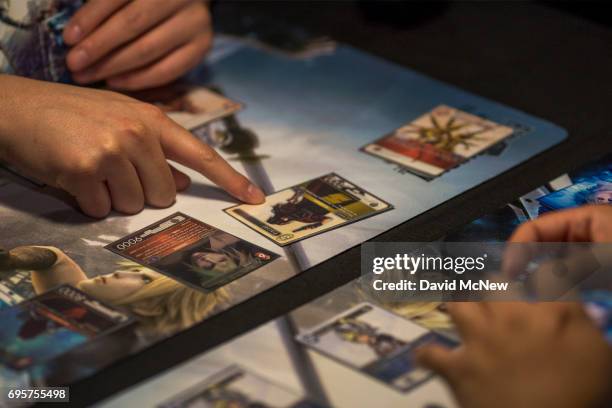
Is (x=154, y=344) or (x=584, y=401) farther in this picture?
(x=154, y=344)

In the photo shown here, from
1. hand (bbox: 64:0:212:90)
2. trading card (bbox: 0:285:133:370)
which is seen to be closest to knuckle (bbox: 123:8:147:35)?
hand (bbox: 64:0:212:90)

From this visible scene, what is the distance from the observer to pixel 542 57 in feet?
4.60

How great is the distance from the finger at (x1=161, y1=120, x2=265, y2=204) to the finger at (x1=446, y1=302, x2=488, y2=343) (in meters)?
0.33

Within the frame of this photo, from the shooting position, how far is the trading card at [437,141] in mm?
1116

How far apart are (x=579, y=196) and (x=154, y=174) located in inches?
20.4

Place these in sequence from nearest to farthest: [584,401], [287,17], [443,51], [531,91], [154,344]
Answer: [584,401] → [154,344] → [531,91] → [443,51] → [287,17]

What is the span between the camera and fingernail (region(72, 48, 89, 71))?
119 centimetres

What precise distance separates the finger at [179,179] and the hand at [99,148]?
0.03 meters

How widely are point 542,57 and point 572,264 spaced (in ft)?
2.12

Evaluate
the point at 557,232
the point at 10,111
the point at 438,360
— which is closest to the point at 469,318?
the point at 438,360

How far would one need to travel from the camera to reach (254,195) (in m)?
1.02

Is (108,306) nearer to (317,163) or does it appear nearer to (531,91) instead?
(317,163)

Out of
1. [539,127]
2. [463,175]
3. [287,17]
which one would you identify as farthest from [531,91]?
[287,17]

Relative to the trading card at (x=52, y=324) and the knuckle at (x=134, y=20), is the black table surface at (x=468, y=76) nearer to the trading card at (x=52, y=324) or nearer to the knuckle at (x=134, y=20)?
the trading card at (x=52, y=324)
